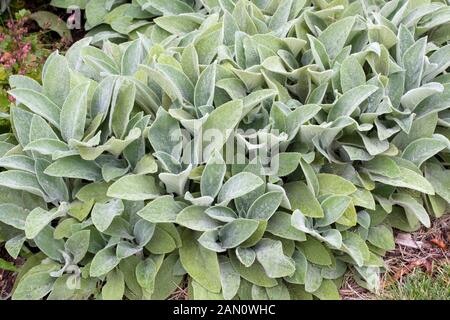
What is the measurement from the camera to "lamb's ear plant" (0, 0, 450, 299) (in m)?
2.71

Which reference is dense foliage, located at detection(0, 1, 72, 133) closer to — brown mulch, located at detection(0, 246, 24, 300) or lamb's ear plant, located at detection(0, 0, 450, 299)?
lamb's ear plant, located at detection(0, 0, 450, 299)

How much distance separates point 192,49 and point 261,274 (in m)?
1.08

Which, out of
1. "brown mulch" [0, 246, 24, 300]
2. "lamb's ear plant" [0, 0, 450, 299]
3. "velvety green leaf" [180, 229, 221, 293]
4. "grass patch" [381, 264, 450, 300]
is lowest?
"grass patch" [381, 264, 450, 300]

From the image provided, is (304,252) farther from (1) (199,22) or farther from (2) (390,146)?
(1) (199,22)

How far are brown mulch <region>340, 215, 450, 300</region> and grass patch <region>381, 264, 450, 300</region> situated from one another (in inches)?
1.1

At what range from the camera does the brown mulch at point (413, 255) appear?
289 centimetres

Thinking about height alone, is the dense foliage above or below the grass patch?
above

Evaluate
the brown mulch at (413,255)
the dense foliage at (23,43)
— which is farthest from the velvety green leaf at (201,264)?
the dense foliage at (23,43)

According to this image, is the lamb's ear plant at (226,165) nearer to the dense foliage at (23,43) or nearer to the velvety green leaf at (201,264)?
the velvety green leaf at (201,264)

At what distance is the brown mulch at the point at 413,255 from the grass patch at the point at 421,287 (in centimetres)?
3

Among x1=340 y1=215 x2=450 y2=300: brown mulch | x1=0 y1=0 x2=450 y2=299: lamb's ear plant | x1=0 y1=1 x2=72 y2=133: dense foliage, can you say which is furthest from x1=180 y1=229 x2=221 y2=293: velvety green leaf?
x1=0 y1=1 x2=72 y2=133: dense foliage

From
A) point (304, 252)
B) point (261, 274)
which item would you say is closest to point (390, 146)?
point (304, 252)

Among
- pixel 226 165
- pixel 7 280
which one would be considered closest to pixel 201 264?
pixel 226 165

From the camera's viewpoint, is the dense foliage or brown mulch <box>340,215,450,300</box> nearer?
brown mulch <box>340,215,450,300</box>
